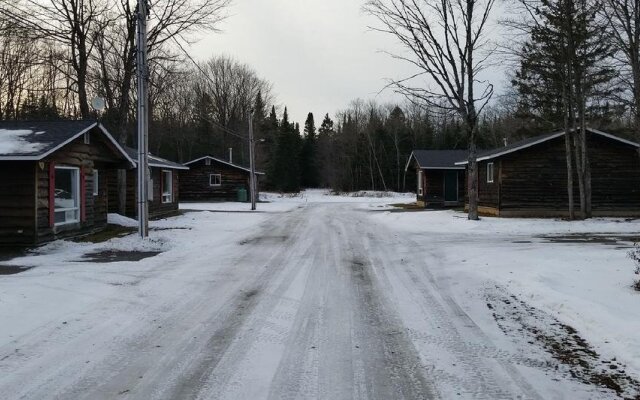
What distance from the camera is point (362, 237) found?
16.5 metres

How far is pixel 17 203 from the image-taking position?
1348 centimetres

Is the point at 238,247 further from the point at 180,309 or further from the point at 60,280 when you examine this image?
the point at 180,309

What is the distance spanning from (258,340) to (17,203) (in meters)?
10.5

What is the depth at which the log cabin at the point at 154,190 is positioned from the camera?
23562mm

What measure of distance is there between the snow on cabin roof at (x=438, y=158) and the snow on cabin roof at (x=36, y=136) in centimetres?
2368

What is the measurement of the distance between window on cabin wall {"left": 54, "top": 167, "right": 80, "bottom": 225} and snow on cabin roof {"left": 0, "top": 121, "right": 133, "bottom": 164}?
3.76ft

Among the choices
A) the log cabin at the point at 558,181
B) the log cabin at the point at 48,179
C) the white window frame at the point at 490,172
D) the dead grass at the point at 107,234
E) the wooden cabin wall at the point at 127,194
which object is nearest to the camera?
the log cabin at the point at 48,179

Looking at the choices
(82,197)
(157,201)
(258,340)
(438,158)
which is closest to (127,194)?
(157,201)

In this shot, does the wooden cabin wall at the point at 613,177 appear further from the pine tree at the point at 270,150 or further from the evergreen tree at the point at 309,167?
the evergreen tree at the point at 309,167

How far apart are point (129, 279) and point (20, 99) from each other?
118ft

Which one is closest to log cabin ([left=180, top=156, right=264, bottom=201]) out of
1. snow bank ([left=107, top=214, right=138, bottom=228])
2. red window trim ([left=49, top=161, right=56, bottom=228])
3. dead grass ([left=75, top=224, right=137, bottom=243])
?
snow bank ([left=107, top=214, right=138, bottom=228])

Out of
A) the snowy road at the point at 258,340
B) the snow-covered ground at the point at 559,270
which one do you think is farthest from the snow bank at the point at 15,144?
the snow-covered ground at the point at 559,270

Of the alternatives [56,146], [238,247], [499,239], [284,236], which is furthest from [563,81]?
[56,146]

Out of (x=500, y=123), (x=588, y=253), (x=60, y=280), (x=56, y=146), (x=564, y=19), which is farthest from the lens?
(x=500, y=123)
